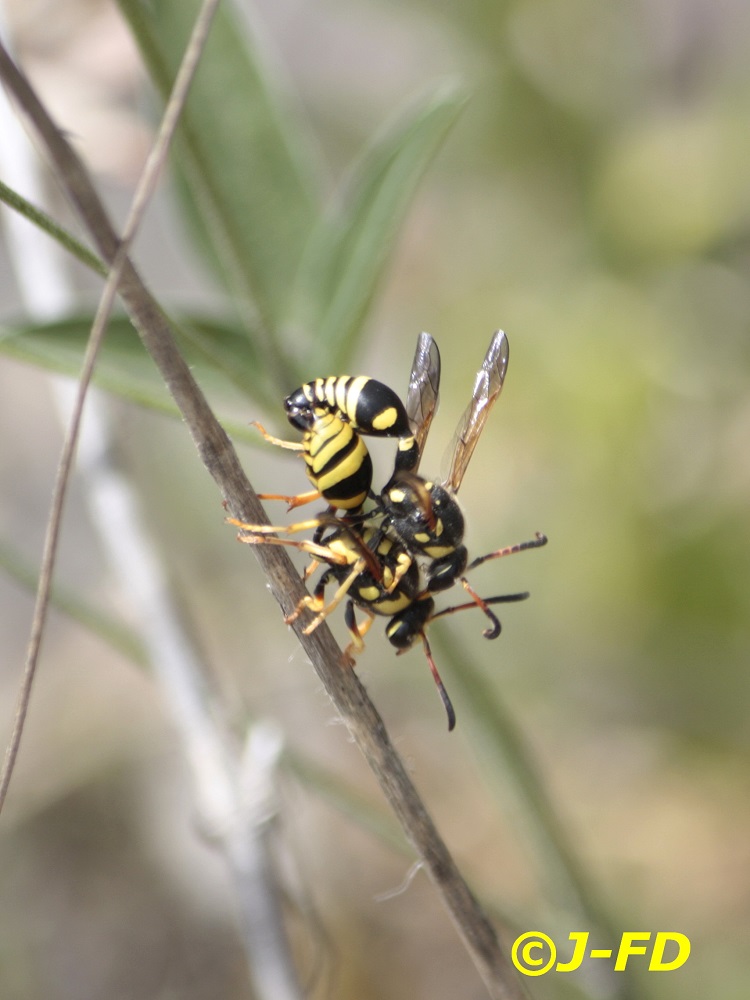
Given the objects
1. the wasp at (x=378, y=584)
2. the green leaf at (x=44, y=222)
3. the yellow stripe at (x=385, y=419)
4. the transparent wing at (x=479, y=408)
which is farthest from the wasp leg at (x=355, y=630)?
the green leaf at (x=44, y=222)

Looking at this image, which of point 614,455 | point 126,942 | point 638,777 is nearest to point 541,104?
point 614,455

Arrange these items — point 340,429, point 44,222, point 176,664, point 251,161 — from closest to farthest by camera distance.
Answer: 1. point 44,222
2. point 340,429
3. point 251,161
4. point 176,664

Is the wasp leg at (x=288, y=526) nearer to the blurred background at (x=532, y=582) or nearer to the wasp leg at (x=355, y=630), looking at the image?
the wasp leg at (x=355, y=630)

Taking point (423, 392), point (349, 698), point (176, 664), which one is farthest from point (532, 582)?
point (349, 698)

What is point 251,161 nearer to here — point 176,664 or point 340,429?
point 340,429

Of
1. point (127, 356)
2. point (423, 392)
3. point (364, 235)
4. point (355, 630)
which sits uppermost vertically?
point (364, 235)

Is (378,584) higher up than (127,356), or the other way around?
(127,356)

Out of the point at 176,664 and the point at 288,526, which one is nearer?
the point at 288,526
